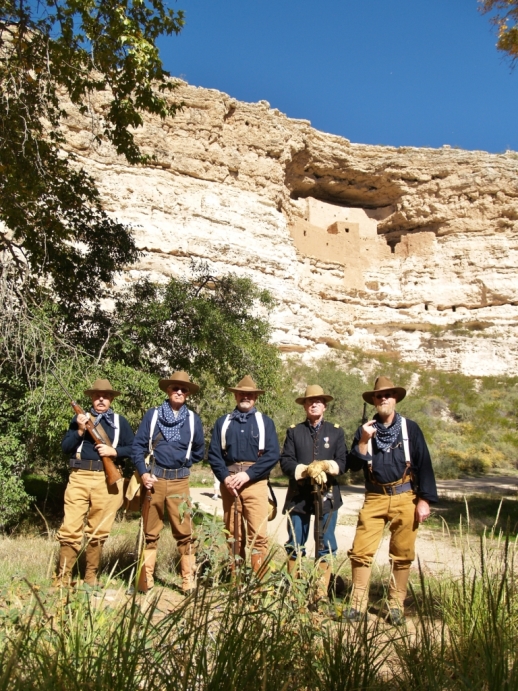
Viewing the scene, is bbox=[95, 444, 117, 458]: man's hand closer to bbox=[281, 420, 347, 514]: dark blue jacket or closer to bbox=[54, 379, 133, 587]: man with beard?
bbox=[54, 379, 133, 587]: man with beard

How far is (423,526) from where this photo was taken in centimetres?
673

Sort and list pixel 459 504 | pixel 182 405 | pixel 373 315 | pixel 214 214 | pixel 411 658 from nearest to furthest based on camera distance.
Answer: pixel 411 658 → pixel 182 405 → pixel 459 504 → pixel 214 214 → pixel 373 315

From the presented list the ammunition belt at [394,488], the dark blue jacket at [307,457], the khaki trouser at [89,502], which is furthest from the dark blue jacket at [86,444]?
the ammunition belt at [394,488]

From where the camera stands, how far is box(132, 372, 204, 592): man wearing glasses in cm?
377

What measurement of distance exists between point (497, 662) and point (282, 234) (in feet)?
76.9

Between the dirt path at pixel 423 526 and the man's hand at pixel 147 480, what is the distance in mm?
888

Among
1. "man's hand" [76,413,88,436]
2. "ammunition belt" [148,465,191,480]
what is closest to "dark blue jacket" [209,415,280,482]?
"ammunition belt" [148,465,191,480]

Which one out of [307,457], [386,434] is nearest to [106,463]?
[307,457]

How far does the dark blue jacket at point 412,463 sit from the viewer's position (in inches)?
129

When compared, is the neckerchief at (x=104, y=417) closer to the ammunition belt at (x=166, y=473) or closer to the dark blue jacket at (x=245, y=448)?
the ammunition belt at (x=166, y=473)

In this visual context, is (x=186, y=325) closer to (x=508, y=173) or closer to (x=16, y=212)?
(x=16, y=212)

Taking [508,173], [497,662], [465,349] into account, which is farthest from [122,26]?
[508,173]

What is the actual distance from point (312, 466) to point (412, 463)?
63 centimetres

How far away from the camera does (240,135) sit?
24.3m
